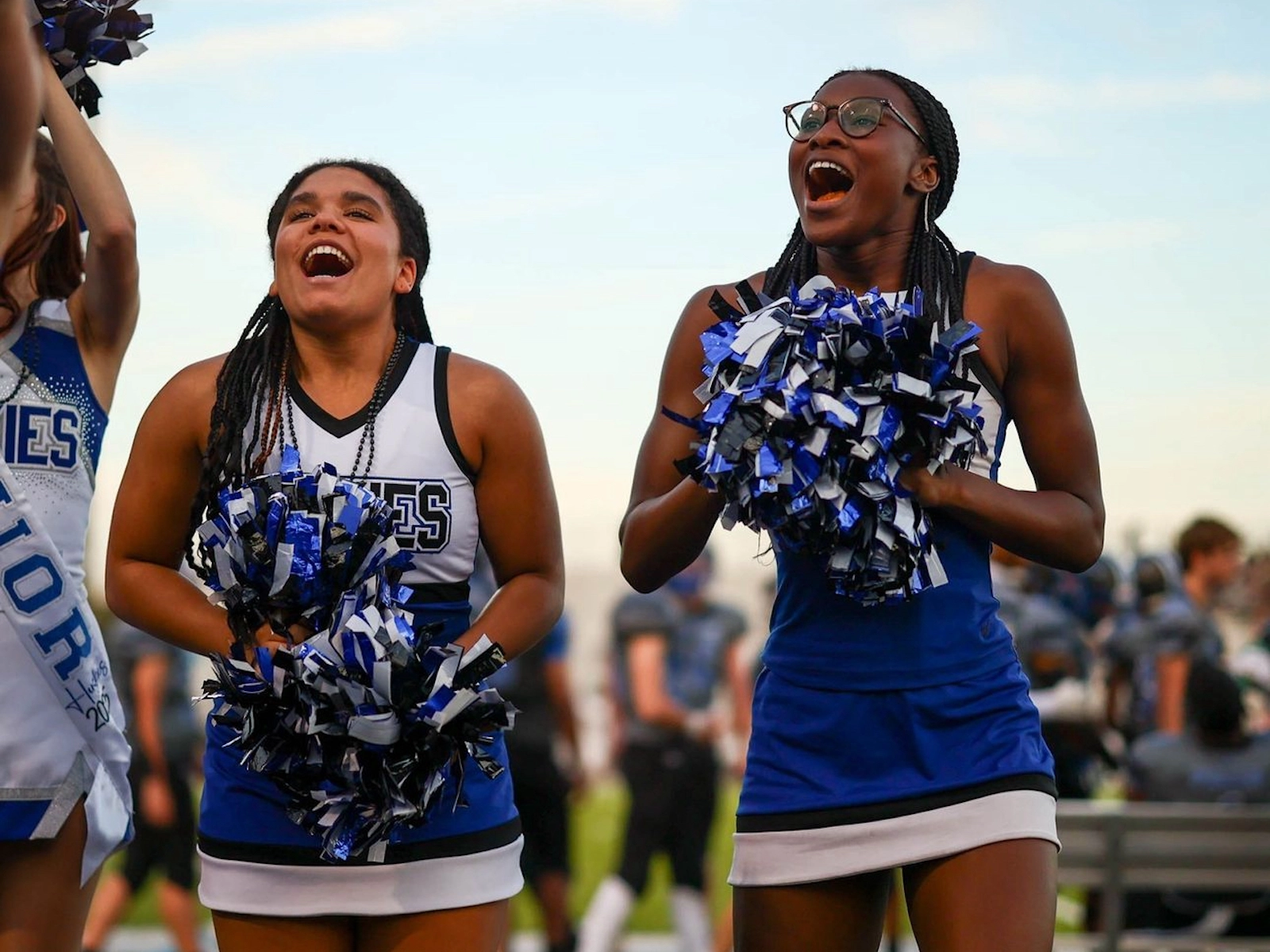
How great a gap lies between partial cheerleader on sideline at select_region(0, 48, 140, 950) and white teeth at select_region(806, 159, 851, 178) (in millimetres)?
1157

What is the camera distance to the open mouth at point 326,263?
3068 mm

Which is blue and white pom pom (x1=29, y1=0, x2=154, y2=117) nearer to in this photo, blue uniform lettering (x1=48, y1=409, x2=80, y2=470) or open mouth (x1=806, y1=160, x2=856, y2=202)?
blue uniform lettering (x1=48, y1=409, x2=80, y2=470)

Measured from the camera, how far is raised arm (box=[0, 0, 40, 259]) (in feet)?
6.93

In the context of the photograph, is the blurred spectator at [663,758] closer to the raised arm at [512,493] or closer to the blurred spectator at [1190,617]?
the blurred spectator at [1190,617]

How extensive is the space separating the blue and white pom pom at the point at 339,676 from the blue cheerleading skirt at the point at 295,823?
6cm

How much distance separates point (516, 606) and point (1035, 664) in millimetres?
4981

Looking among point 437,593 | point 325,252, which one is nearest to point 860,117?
point 325,252

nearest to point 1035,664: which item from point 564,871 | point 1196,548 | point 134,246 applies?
point 1196,548

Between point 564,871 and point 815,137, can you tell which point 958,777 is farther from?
point 564,871

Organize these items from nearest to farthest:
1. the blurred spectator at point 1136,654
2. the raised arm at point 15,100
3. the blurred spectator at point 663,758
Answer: the raised arm at point 15,100
the blurred spectator at point 663,758
the blurred spectator at point 1136,654

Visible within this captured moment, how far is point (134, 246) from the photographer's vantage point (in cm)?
317

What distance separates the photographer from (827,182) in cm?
304

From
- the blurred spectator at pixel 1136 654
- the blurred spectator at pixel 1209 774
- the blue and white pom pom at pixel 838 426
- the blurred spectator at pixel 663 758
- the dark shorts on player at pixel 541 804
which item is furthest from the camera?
the blurred spectator at pixel 1136 654

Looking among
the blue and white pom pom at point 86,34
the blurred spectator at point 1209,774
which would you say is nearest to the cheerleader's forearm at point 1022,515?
the blue and white pom pom at point 86,34
